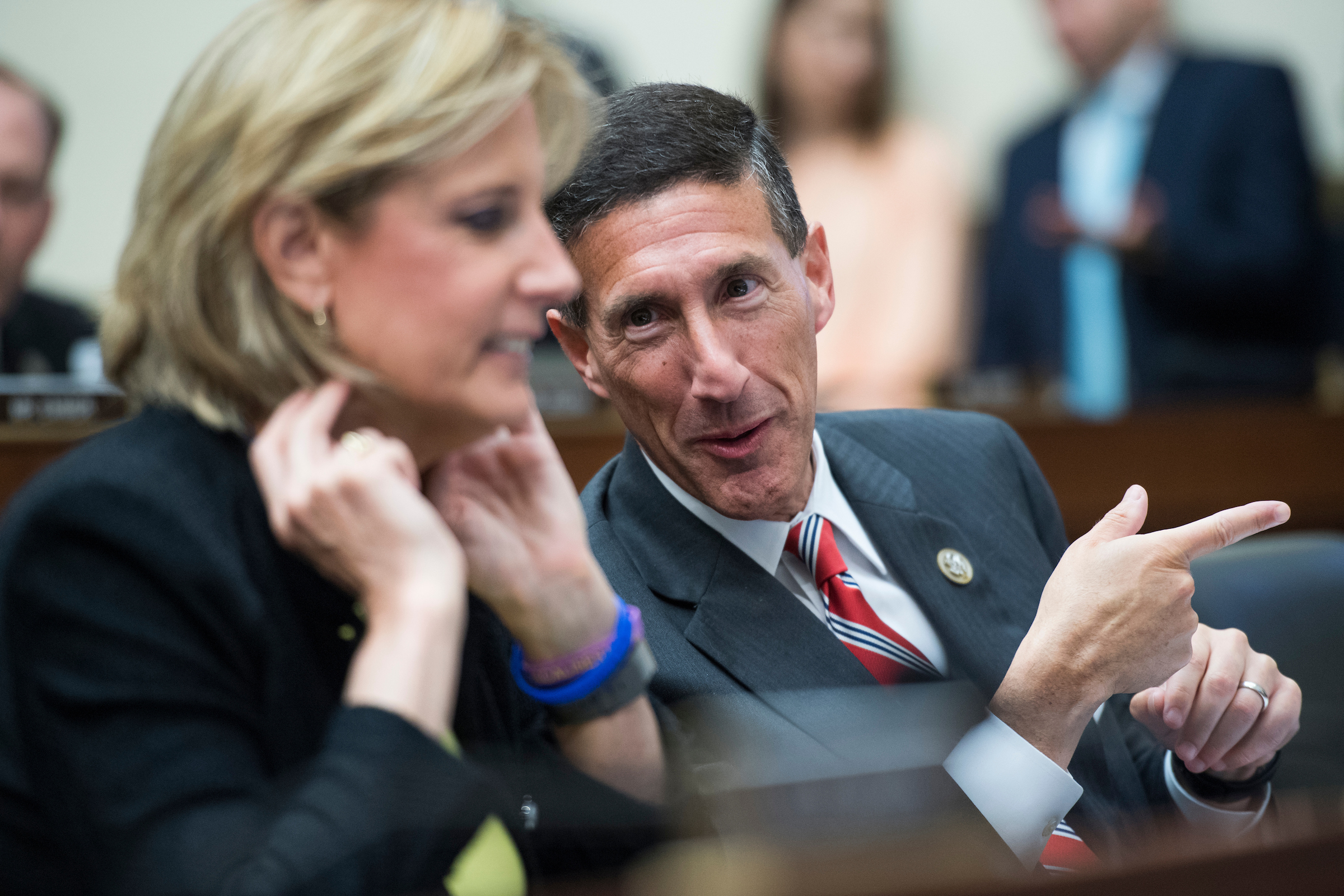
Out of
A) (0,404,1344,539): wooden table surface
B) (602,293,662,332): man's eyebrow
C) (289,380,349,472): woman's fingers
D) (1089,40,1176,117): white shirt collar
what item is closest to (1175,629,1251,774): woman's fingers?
(602,293,662,332): man's eyebrow

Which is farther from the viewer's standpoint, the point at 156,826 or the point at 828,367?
the point at 828,367

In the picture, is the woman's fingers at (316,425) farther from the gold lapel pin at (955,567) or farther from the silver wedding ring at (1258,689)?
the silver wedding ring at (1258,689)

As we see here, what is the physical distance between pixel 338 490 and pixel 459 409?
0.49ft

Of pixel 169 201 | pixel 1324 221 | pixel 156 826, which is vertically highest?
pixel 169 201

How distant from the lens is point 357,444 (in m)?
0.98

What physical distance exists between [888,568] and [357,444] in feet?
2.30

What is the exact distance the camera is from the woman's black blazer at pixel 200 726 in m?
0.84

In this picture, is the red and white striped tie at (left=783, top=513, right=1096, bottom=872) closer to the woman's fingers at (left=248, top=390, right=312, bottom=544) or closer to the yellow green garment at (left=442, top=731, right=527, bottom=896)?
the yellow green garment at (left=442, top=731, right=527, bottom=896)

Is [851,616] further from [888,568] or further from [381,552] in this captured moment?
[381,552]

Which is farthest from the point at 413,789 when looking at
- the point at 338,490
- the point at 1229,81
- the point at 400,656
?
the point at 1229,81

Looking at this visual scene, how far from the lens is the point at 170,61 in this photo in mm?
2457

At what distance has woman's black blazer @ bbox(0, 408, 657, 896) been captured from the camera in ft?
2.76

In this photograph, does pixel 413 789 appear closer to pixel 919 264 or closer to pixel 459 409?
pixel 459 409

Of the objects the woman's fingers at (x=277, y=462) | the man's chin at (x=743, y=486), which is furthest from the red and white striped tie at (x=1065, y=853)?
the woman's fingers at (x=277, y=462)
